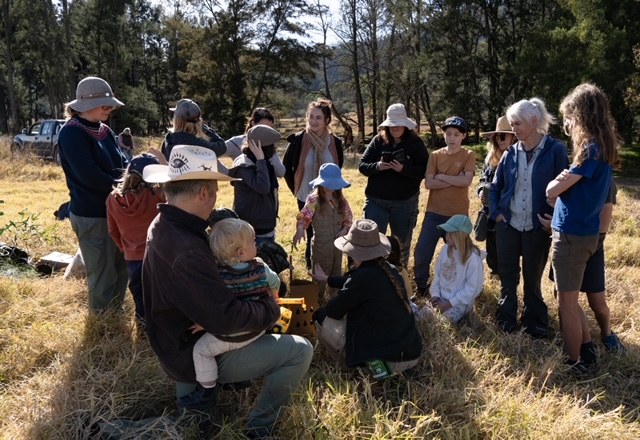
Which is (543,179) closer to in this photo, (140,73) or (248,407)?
(248,407)

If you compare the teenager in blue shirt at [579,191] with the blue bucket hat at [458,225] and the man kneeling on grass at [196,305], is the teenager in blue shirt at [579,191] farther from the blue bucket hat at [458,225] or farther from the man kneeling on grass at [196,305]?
the man kneeling on grass at [196,305]

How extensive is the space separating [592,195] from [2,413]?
3678 mm

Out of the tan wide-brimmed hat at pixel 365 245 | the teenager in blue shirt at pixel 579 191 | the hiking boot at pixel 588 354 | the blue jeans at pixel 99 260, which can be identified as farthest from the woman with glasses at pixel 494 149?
the blue jeans at pixel 99 260

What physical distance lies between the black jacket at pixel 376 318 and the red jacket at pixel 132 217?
1.42 meters

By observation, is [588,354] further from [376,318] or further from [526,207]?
[376,318]

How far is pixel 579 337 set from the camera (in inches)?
140

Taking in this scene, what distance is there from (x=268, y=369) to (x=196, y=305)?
59cm

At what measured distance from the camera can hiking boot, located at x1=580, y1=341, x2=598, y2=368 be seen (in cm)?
363

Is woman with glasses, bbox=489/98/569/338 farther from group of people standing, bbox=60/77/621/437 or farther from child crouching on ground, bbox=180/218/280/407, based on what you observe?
child crouching on ground, bbox=180/218/280/407

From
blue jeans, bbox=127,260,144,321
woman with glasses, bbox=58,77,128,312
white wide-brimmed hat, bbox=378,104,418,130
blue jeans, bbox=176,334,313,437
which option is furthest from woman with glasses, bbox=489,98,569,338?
woman with glasses, bbox=58,77,128,312

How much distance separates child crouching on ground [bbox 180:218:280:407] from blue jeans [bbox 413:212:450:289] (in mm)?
2468

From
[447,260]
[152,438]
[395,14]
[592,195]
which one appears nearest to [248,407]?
[152,438]

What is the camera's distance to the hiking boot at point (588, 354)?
3.63 m

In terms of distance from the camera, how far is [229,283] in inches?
97.6
